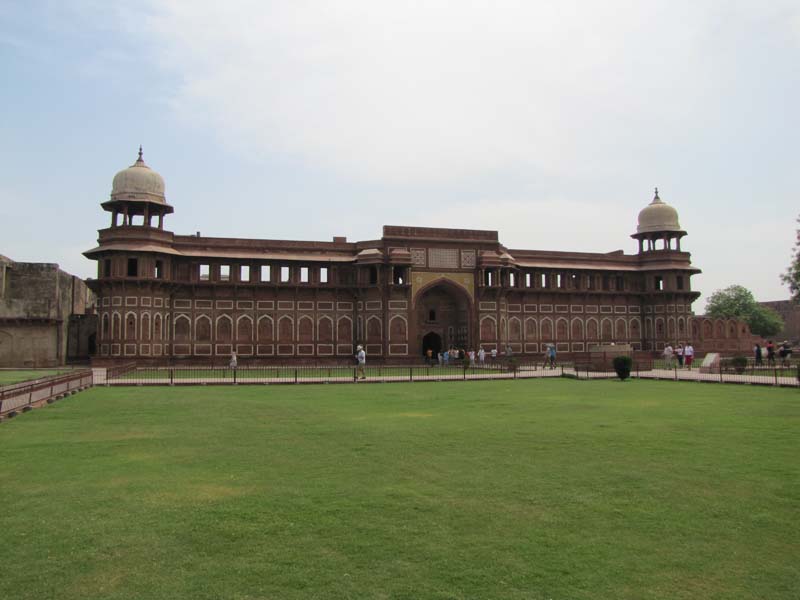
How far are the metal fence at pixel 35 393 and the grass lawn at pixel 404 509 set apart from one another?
2066mm

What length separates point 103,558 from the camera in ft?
17.2

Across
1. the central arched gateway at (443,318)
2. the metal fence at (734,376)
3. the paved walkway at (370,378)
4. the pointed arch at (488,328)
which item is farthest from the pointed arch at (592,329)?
the paved walkway at (370,378)

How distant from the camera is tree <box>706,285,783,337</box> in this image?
3022 inches

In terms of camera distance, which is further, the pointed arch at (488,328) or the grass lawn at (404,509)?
the pointed arch at (488,328)

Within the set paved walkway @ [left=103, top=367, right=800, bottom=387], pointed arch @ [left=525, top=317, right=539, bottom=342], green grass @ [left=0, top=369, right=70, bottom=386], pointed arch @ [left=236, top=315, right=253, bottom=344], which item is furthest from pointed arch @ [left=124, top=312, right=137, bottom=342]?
pointed arch @ [left=525, top=317, right=539, bottom=342]

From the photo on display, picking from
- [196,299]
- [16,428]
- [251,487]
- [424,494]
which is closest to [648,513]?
[424,494]

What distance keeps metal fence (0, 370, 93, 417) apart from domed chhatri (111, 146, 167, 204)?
18529 mm

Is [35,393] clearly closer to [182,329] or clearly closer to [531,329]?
[182,329]

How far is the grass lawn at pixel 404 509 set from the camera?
482 centimetres

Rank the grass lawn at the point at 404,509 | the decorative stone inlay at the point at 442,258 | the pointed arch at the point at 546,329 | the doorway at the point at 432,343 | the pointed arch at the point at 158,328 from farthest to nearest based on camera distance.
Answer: the pointed arch at the point at 546,329
the doorway at the point at 432,343
the decorative stone inlay at the point at 442,258
the pointed arch at the point at 158,328
the grass lawn at the point at 404,509

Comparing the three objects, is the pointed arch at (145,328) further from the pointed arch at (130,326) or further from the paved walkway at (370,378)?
the paved walkway at (370,378)

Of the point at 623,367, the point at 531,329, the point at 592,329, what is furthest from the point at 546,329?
the point at 623,367

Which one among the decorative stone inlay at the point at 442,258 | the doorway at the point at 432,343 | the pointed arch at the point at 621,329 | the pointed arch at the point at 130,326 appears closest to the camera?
the pointed arch at the point at 130,326

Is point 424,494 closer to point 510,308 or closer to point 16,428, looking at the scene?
point 16,428
